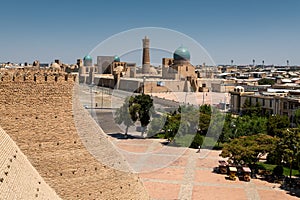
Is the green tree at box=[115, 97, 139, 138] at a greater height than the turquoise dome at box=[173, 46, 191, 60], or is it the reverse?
the turquoise dome at box=[173, 46, 191, 60]

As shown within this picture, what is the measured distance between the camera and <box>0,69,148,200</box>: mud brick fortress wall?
9375 millimetres

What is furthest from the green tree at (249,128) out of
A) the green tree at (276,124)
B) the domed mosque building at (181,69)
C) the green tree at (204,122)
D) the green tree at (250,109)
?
the domed mosque building at (181,69)

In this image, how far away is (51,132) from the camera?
9.70 meters

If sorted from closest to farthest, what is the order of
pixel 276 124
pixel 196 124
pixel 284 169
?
pixel 284 169 → pixel 196 124 → pixel 276 124

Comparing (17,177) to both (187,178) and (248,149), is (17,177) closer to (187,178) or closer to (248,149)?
(187,178)

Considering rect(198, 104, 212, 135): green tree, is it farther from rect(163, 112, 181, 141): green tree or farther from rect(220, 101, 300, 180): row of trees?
rect(220, 101, 300, 180): row of trees

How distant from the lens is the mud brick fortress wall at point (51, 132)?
369 inches

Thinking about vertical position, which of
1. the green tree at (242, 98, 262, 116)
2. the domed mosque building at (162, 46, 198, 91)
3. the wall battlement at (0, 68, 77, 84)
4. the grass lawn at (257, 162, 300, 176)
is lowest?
the grass lawn at (257, 162, 300, 176)

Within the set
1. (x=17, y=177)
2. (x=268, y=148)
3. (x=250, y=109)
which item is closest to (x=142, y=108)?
(x=268, y=148)

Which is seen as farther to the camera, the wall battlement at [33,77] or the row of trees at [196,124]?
the row of trees at [196,124]

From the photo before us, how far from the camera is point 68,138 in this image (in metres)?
9.94

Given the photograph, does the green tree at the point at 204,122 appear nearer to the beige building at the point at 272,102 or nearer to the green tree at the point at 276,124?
the green tree at the point at 276,124

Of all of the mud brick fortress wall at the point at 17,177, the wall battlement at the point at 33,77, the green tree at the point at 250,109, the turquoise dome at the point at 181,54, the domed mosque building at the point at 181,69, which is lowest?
the green tree at the point at 250,109

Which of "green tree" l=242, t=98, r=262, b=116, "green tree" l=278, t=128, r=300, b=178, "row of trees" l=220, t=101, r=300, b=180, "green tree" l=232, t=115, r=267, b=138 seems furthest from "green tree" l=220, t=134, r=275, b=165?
"green tree" l=242, t=98, r=262, b=116
